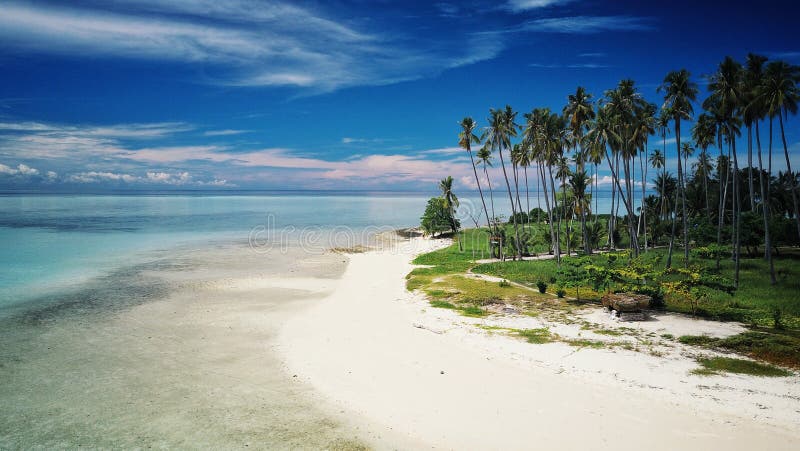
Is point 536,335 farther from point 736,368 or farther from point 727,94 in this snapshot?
point 727,94

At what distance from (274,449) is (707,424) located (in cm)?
1262

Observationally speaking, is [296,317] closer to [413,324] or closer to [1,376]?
[413,324]

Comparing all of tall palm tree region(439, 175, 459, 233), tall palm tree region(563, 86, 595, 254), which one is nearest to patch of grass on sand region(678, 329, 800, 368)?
tall palm tree region(563, 86, 595, 254)

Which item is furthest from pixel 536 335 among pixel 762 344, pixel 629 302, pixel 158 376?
pixel 158 376

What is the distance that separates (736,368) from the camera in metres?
14.9

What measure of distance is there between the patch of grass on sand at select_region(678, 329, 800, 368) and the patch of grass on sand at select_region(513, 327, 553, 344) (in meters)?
5.62

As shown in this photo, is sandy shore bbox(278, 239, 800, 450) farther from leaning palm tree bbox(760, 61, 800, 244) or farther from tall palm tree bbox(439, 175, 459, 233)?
tall palm tree bbox(439, 175, 459, 233)

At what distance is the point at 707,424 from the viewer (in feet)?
38.5

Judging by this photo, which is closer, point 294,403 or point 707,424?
point 707,424

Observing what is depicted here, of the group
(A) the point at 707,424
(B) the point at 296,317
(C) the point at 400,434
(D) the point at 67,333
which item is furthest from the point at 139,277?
(A) the point at 707,424

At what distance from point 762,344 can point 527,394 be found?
429 inches

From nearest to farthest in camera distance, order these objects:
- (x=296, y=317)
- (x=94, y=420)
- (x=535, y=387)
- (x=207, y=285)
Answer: (x=94, y=420)
(x=535, y=387)
(x=296, y=317)
(x=207, y=285)

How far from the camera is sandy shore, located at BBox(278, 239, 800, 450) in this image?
451 inches

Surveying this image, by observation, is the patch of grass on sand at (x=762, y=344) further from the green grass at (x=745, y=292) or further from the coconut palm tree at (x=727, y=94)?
the coconut palm tree at (x=727, y=94)
